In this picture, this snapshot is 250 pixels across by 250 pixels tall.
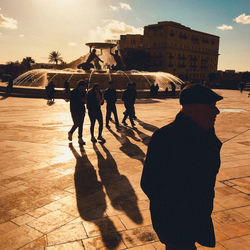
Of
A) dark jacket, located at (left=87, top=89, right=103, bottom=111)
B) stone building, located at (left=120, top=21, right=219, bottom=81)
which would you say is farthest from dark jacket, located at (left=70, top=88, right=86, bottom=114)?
stone building, located at (left=120, top=21, right=219, bottom=81)

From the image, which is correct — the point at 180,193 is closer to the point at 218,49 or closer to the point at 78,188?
the point at 78,188

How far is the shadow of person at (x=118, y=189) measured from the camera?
341cm

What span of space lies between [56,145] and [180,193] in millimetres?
5397

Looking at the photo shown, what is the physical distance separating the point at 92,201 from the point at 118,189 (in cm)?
56

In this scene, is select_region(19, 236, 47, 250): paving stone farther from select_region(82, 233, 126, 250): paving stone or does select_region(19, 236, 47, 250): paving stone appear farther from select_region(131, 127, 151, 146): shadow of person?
select_region(131, 127, 151, 146): shadow of person

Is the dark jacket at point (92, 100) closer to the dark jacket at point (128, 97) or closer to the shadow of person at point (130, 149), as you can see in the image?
the shadow of person at point (130, 149)

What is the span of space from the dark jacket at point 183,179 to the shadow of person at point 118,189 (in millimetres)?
1527

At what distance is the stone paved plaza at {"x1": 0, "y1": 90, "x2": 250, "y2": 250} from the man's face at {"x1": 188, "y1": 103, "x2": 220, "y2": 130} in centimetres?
86

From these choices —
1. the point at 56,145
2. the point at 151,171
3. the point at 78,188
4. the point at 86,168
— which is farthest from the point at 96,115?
the point at 151,171

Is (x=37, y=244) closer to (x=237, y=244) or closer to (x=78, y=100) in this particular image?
(x=237, y=244)

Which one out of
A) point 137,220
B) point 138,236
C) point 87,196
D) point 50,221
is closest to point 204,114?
point 138,236

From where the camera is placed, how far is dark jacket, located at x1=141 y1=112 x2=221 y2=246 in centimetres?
168

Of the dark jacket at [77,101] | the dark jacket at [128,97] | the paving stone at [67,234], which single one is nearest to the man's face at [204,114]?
the paving stone at [67,234]

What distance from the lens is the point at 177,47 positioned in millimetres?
73688
